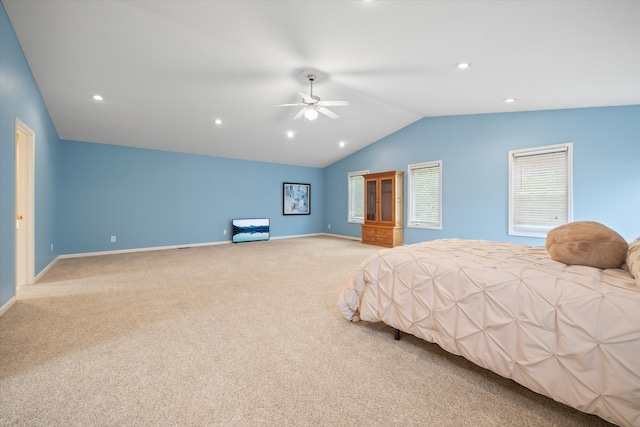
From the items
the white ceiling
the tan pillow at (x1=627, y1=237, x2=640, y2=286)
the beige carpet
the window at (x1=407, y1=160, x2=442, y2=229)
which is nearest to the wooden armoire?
the window at (x1=407, y1=160, x2=442, y2=229)

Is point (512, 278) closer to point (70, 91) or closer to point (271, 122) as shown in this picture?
point (271, 122)

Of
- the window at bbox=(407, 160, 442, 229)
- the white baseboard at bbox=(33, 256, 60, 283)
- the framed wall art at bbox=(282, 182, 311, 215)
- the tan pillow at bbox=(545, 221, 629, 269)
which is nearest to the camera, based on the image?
the tan pillow at bbox=(545, 221, 629, 269)

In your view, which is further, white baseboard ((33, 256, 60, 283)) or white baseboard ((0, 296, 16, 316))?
white baseboard ((33, 256, 60, 283))

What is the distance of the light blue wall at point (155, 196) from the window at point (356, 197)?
6.85ft

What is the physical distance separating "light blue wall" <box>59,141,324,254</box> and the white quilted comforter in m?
6.04

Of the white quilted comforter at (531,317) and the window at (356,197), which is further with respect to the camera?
the window at (356,197)

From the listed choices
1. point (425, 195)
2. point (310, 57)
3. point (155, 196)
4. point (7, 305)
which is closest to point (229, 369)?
point (7, 305)

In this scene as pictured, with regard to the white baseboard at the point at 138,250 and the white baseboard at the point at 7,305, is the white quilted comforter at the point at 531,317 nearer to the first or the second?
the white baseboard at the point at 7,305

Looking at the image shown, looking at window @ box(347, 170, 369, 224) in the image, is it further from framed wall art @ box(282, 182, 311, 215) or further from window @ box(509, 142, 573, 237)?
window @ box(509, 142, 573, 237)

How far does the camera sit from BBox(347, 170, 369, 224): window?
26.5 feet

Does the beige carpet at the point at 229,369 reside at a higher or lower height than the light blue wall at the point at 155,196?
lower

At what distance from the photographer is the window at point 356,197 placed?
8062 millimetres

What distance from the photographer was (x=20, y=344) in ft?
6.68

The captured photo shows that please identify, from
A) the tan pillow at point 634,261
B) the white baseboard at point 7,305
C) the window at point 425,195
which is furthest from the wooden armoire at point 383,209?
the white baseboard at point 7,305
